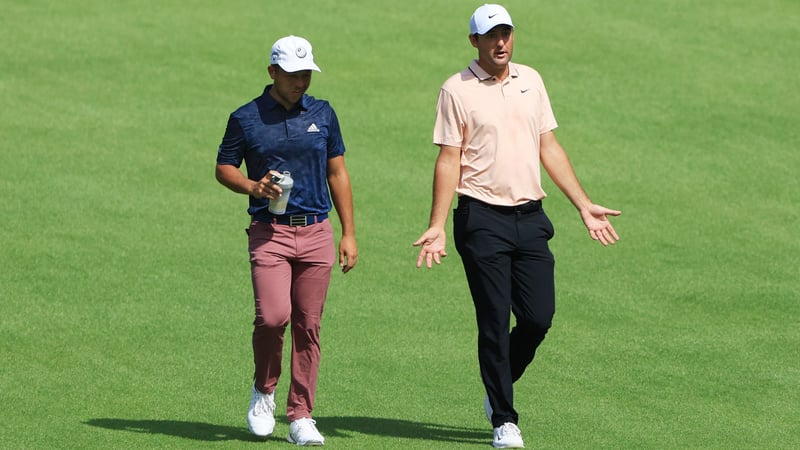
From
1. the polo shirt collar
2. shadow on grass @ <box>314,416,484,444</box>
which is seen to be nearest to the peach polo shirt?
the polo shirt collar

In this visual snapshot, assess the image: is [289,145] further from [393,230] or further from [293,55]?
[393,230]

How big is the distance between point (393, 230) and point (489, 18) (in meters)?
5.60

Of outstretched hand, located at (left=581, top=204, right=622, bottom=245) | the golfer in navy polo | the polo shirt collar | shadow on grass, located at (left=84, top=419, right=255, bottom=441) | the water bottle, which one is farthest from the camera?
outstretched hand, located at (left=581, top=204, right=622, bottom=245)

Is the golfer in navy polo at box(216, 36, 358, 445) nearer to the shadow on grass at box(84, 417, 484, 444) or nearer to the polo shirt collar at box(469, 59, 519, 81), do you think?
the shadow on grass at box(84, 417, 484, 444)

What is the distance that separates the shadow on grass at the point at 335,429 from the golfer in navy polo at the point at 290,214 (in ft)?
0.94

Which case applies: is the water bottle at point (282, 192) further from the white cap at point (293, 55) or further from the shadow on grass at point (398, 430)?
the shadow on grass at point (398, 430)

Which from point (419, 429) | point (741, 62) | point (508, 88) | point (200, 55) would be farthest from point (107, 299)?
point (741, 62)

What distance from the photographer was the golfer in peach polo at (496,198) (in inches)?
315

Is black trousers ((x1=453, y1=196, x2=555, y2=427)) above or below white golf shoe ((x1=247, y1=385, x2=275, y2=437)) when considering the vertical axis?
above

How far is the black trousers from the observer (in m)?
8.02

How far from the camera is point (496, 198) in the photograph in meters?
8.05

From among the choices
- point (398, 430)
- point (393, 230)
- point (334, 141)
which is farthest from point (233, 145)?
point (393, 230)

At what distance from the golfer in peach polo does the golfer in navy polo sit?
0.62 metres

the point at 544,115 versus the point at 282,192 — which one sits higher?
the point at 544,115
